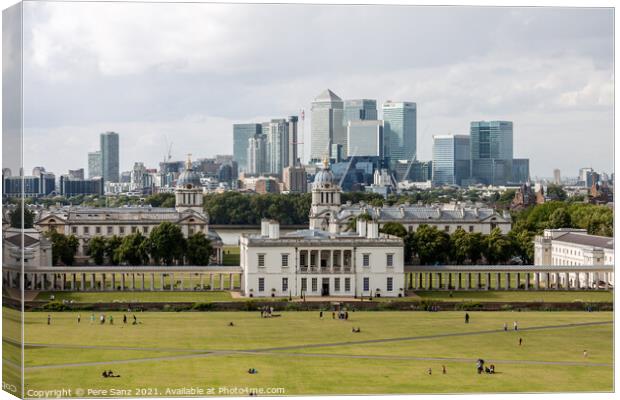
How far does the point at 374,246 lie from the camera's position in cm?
5866

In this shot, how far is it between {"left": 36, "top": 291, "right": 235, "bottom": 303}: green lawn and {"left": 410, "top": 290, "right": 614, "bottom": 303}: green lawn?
792 centimetres

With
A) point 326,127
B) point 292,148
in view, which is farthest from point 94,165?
point 292,148

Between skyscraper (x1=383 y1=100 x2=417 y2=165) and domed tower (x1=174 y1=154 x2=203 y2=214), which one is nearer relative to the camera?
domed tower (x1=174 y1=154 x2=203 y2=214)

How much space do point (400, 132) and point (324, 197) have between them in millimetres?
38328

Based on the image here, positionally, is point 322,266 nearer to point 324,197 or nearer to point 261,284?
point 261,284

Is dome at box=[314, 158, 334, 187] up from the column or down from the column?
up

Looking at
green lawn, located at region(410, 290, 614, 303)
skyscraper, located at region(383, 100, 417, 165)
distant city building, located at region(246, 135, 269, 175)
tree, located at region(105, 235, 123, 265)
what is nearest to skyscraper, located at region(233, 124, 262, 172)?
distant city building, located at region(246, 135, 269, 175)

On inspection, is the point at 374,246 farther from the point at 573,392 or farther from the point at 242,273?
the point at 573,392

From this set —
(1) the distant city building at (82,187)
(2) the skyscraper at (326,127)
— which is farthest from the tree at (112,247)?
(1) the distant city building at (82,187)

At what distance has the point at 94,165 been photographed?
122m

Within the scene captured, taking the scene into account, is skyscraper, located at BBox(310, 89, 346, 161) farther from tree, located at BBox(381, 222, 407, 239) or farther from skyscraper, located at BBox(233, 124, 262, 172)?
tree, located at BBox(381, 222, 407, 239)

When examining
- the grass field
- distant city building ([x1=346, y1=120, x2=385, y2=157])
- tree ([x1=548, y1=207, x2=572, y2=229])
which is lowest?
the grass field

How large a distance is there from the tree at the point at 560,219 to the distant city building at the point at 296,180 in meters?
47.3

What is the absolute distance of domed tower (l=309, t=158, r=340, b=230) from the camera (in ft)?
296
